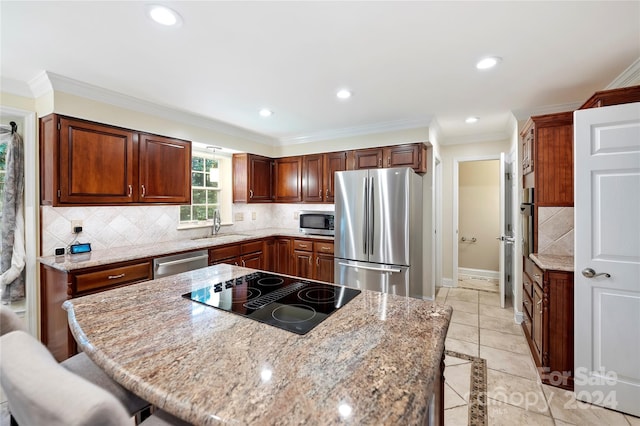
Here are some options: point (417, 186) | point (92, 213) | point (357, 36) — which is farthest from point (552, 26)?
point (92, 213)

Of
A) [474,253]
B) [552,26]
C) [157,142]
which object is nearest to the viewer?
[552,26]

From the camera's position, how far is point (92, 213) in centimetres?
281

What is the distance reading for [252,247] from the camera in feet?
12.8

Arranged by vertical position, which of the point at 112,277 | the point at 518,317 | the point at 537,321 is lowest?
the point at 518,317

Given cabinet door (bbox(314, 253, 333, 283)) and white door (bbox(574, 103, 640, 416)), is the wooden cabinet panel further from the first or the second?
white door (bbox(574, 103, 640, 416))

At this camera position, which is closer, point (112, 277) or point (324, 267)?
point (112, 277)

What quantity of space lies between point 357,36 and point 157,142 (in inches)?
95.8

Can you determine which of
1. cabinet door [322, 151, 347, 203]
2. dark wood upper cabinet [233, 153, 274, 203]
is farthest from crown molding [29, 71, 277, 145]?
cabinet door [322, 151, 347, 203]

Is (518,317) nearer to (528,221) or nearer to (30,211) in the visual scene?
(528,221)

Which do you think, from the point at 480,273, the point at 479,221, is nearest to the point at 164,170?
the point at 479,221

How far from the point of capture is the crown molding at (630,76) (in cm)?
214

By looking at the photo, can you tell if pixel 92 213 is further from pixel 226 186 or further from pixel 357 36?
pixel 357 36

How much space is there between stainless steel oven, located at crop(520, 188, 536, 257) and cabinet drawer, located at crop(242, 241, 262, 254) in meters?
3.22

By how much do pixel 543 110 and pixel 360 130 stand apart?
209 centimetres
